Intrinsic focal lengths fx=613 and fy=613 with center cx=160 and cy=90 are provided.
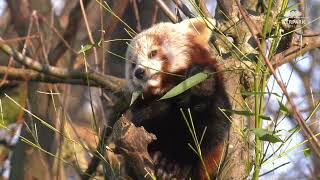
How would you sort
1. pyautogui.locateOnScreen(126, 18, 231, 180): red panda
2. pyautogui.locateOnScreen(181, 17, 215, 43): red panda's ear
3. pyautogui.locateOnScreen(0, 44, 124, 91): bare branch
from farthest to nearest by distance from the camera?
pyautogui.locateOnScreen(0, 44, 124, 91): bare branch < pyautogui.locateOnScreen(181, 17, 215, 43): red panda's ear < pyautogui.locateOnScreen(126, 18, 231, 180): red panda

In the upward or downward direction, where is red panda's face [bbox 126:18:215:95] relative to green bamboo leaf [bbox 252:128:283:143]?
upward

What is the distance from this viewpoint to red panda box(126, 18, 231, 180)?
358cm

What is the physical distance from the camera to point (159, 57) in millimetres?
3852

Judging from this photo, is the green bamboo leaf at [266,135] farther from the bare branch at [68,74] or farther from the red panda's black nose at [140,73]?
the bare branch at [68,74]

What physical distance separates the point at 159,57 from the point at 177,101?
1.04 ft

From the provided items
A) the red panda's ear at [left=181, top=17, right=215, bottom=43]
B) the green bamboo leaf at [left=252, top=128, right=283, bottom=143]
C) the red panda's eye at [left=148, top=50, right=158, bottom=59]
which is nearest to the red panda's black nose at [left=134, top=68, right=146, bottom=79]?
the red panda's eye at [left=148, top=50, right=158, bottom=59]

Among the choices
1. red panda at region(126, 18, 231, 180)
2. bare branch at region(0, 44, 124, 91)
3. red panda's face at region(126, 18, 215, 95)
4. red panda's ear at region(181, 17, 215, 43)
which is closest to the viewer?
red panda at region(126, 18, 231, 180)

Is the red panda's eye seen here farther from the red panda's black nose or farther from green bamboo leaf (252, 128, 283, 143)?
green bamboo leaf (252, 128, 283, 143)

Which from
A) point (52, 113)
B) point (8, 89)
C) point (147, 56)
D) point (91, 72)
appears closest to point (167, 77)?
point (147, 56)

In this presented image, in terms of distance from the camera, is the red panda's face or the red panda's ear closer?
the red panda's face

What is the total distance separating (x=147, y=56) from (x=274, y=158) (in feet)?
4.52

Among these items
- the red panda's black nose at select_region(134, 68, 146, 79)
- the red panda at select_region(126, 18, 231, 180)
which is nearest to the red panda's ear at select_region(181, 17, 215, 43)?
the red panda at select_region(126, 18, 231, 180)

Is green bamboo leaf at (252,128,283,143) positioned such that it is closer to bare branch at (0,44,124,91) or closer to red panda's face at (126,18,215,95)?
red panda's face at (126,18,215,95)

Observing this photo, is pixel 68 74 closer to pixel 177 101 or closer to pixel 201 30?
pixel 177 101
